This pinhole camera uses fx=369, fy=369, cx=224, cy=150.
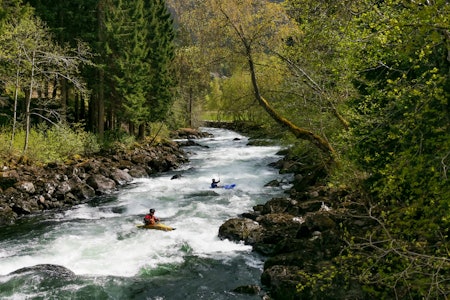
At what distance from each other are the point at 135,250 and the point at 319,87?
9296 millimetres

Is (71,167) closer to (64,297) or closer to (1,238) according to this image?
(1,238)

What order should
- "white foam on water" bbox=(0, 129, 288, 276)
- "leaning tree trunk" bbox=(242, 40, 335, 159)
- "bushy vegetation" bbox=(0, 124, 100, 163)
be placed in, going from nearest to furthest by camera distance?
"white foam on water" bbox=(0, 129, 288, 276), "leaning tree trunk" bbox=(242, 40, 335, 159), "bushy vegetation" bbox=(0, 124, 100, 163)

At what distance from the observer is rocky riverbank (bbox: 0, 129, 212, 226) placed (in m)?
17.6

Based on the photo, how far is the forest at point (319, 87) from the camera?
5.44m

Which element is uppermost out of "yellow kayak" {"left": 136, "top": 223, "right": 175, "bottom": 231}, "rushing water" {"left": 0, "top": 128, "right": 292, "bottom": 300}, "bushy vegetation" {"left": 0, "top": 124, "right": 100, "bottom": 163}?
"bushy vegetation" {"left": 0, "top": 124, "right": 100, "bottom": 163}

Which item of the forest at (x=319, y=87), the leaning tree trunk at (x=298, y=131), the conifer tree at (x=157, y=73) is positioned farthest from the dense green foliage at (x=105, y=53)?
the leaning tree trunk at (x=298, y=131)

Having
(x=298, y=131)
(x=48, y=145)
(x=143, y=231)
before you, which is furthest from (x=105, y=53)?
(x=298, y=131)

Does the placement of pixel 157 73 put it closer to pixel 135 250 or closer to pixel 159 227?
pixel 159 227

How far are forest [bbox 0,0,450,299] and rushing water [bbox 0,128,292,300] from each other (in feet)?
12.4

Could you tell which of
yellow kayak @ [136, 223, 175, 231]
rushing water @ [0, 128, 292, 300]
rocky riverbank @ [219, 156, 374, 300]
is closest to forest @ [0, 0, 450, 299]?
rocky riverbank @ [219, 156, 374, 300]

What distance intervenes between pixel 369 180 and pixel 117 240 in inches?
373

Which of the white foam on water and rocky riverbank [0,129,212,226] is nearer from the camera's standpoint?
the white foam on water

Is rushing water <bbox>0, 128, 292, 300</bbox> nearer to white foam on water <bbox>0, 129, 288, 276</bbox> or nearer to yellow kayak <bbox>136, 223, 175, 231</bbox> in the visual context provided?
white foam on water <bbox>0, 129, 288, 276</bbox>

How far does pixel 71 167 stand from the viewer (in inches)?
890
